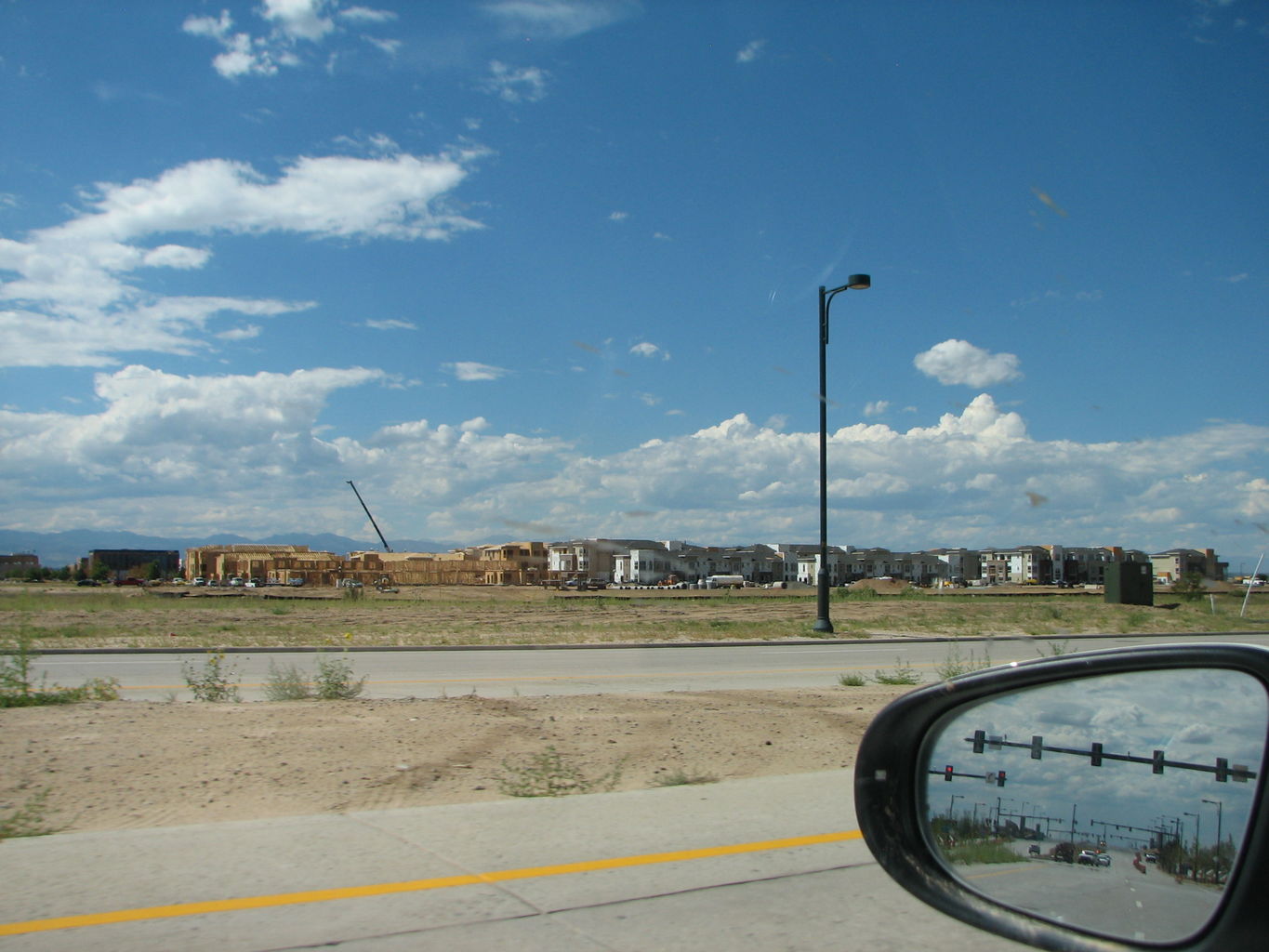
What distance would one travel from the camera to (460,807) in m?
7.01

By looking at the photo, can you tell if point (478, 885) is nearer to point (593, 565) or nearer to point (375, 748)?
point (375, 748)

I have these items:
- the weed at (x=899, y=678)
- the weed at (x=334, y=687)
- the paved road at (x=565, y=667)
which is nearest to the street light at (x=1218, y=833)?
the weed at (x=334, y=687)

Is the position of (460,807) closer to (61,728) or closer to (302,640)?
(61,728)

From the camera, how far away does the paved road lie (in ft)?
51.2

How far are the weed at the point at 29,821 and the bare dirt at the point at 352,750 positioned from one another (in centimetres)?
5

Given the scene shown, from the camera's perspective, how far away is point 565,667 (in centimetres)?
1903

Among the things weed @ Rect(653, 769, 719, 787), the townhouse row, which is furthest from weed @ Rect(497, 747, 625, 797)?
the townhouse row

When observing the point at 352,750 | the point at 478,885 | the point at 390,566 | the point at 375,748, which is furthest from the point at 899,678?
the point at 390,566

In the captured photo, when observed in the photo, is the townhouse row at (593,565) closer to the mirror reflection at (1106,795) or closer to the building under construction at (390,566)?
the building under construction at (390,566)

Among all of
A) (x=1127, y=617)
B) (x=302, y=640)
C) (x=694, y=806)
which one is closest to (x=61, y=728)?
(x=694, y=806)

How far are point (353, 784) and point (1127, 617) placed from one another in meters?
32.0

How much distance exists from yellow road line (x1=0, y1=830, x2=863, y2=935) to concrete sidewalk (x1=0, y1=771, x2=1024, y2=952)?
0.05 feet

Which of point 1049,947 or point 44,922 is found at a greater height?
point 1049,947

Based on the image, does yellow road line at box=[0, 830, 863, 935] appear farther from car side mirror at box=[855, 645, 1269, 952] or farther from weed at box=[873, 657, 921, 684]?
weed at box=[873, 657, 921, 684]
